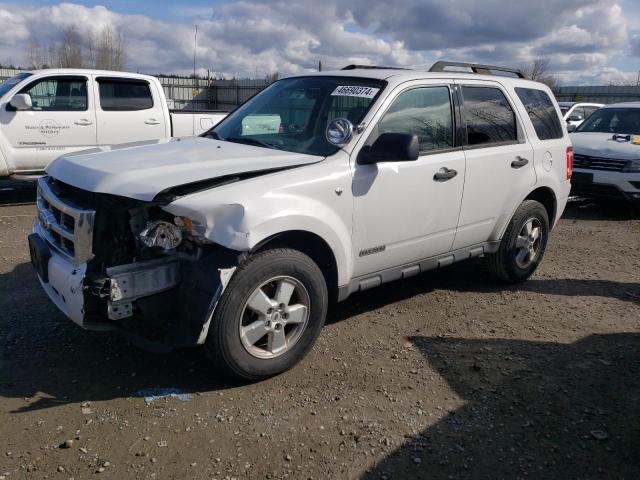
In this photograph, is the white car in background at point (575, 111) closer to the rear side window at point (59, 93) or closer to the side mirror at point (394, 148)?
the rear side window at point (59, 93)

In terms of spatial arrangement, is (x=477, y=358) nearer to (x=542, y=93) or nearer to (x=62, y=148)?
(x=542, y=93)

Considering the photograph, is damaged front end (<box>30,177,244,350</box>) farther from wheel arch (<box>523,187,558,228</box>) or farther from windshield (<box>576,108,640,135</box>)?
windshield (<box>576,108,640,135</box>)

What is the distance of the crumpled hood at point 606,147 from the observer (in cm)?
891

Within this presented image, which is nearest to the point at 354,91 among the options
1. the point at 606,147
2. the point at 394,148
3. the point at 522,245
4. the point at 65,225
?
the point at 394,148

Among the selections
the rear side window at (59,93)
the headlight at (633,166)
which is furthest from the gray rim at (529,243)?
the rear side window at (59,93)

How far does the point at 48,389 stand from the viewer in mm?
3377

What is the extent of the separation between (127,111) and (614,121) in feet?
28.2

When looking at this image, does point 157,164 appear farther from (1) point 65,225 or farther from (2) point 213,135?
(2) point 213,135

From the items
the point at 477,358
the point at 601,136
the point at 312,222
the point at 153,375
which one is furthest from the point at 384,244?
the point at 601,136

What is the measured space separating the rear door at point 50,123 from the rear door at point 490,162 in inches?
248

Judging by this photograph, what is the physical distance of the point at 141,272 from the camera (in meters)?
3.08

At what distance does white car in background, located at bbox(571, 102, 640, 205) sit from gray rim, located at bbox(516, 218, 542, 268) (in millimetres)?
4174

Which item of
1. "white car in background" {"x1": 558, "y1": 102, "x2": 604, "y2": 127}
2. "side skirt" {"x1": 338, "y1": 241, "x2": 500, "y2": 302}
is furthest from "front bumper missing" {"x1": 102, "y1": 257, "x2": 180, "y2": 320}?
"white car in background" {"x1": 558, "y1": 102, "x2": 604, "y2": 127}

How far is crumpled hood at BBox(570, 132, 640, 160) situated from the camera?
891cm
